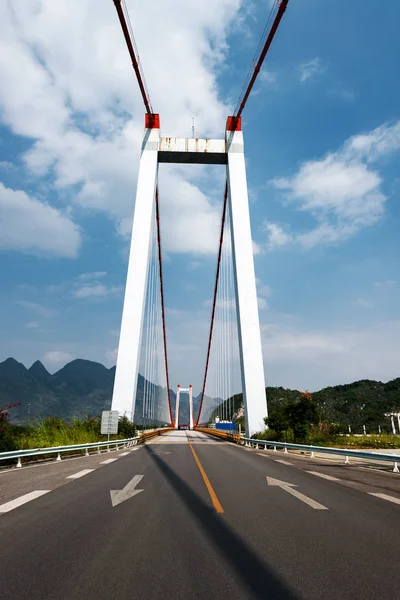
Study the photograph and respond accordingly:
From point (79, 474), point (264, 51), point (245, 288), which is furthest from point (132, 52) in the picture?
point (79, 474)

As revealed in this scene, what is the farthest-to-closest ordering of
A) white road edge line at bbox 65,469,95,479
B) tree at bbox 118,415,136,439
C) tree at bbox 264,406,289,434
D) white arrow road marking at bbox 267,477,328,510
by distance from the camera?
tree at bbox 118,415,136,439
tree at bbox 264,406,289,434
white road edge line at bbox 65,469,95,479
white arrow road marking at bbox 267,477,328,510

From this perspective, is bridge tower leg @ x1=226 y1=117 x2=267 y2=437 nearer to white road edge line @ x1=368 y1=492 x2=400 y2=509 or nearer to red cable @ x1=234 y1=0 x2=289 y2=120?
red cable @ x1=234 y1=0 x2=289 y2=120

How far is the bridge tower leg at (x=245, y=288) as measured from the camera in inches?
1180

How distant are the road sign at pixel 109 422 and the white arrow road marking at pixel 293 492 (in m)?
15.8

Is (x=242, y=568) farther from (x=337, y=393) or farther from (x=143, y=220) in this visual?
(x=337, y=393)

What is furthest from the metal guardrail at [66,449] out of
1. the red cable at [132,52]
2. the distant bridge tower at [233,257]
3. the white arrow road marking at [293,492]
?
the red cable at [132,52]

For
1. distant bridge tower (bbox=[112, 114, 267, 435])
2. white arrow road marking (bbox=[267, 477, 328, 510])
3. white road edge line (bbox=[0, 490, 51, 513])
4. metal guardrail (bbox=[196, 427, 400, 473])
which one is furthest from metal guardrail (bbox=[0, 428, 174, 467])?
metal guardrail (bbox=[196, 427, 400, 473])

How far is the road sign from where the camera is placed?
79.2ft

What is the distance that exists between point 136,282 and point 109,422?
11629mm

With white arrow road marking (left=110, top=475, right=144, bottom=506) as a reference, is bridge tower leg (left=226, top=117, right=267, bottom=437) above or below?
above

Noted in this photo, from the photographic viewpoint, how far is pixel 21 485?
8.80 metres

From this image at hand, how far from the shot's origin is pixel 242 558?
4008mm

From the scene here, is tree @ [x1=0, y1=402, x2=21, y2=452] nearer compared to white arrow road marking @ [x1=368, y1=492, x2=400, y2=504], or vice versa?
white arrow road marking @ [x1=368, y1=492, x2=400, y2=504]

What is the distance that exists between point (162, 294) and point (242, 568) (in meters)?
65.0
